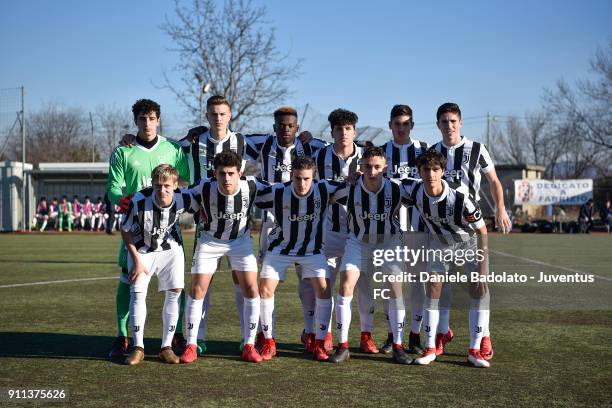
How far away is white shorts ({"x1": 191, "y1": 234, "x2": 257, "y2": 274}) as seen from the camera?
5973mm

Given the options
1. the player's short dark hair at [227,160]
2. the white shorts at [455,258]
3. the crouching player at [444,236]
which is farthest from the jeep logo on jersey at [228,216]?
the white shorts at [455,258]

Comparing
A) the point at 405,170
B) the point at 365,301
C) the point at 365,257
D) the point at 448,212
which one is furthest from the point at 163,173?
the point at 448,212

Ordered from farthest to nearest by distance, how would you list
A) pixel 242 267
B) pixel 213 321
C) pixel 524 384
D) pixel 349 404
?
1. pixel 213 321
2. pixel 242 267
3. pixel 524 384
4. pixel 349 404

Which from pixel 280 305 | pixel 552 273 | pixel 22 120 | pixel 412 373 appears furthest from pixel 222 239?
pixel 22 120

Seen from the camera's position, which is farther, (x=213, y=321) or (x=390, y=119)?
A: (x=213, y=321)

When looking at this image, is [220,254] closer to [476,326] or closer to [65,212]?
[476,326]

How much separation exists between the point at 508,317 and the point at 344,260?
2.88 metres

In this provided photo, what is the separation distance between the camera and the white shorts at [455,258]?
595 centimetres

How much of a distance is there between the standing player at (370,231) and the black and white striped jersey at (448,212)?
0.24 metres

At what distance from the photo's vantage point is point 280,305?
29.3ft

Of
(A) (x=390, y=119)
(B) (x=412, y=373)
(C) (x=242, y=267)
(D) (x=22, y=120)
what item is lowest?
(B) (x=412, y=373)

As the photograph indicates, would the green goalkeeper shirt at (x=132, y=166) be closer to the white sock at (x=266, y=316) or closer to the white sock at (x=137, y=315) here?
the white sock at (x=137, y=315)

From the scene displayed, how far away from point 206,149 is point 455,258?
100 inches

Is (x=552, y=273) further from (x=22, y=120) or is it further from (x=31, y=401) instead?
(x=22, y=120)
